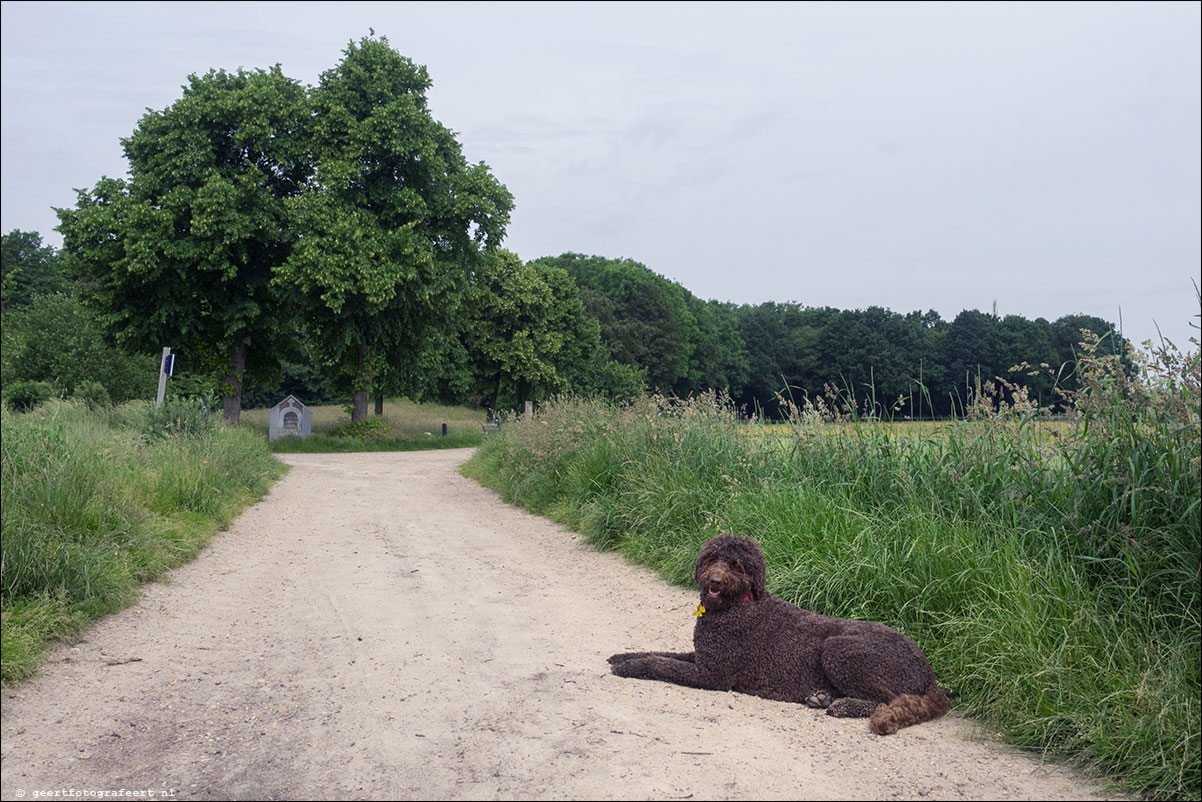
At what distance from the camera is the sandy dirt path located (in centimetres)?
385

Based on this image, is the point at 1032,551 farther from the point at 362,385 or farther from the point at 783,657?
the point at 362,385

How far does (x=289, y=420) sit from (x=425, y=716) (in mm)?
33243

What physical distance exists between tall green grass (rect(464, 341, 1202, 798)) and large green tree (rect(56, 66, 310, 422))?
987 inches

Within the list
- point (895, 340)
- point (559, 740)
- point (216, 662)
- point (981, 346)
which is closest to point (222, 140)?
point (981, 346)

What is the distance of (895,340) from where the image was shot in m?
53.3

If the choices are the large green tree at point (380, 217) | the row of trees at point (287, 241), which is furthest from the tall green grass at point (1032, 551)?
the large green tree at point (380, 217)

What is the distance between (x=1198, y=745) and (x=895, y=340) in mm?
52240

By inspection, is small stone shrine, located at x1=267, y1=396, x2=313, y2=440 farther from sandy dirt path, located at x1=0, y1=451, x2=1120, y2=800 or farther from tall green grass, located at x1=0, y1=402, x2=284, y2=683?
sandy dirt path, located at x1=0, y1=451, x2=1120, y2=800

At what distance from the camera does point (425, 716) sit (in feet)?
15.3

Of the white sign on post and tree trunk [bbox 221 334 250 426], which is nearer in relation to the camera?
the white sign on post

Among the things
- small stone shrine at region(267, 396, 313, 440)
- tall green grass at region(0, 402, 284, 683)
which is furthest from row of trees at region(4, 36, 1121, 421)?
tall green grass at region(0, 402, 284, 683)

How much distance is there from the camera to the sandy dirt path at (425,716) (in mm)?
3852

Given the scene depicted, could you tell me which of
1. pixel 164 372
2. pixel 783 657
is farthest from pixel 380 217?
pixel 783 657

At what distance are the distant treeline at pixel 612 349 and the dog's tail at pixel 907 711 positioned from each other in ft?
8.11
